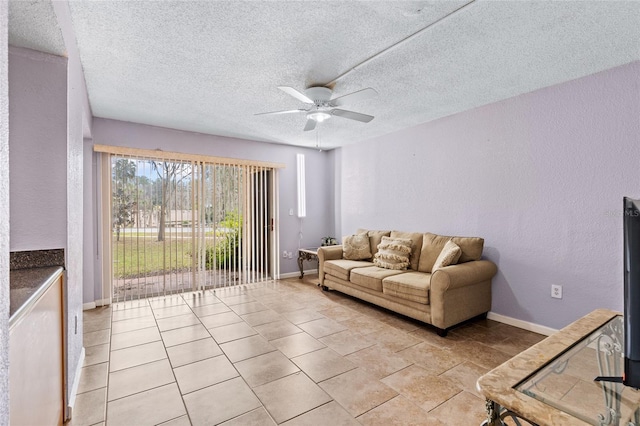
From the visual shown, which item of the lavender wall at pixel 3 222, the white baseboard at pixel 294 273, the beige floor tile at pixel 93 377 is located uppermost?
the lavender wall at pixel 3 222

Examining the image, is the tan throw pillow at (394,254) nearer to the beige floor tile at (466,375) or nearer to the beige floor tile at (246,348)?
the beige floor tile at (466,375)

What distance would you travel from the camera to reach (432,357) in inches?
102

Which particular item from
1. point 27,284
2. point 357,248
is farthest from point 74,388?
point 357,248

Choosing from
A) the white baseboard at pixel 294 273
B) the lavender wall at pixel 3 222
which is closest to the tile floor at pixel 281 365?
the lavender wall at pixel 3 222

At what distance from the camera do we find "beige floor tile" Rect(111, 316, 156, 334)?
3236mm

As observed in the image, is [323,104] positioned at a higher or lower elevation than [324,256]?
higher

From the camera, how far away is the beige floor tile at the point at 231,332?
299cm

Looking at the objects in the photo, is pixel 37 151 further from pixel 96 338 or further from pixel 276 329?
pixel 276 329

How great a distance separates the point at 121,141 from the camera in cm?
420

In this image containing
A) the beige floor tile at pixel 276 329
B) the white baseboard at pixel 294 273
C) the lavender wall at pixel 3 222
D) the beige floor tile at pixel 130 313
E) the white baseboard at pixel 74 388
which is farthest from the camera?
the white baseboard at pixel 294 273

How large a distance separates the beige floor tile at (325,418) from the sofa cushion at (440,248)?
228cm

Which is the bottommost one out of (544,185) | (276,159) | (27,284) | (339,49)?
(27,284)

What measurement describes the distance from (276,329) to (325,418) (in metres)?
1.46

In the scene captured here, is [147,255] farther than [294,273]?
No
